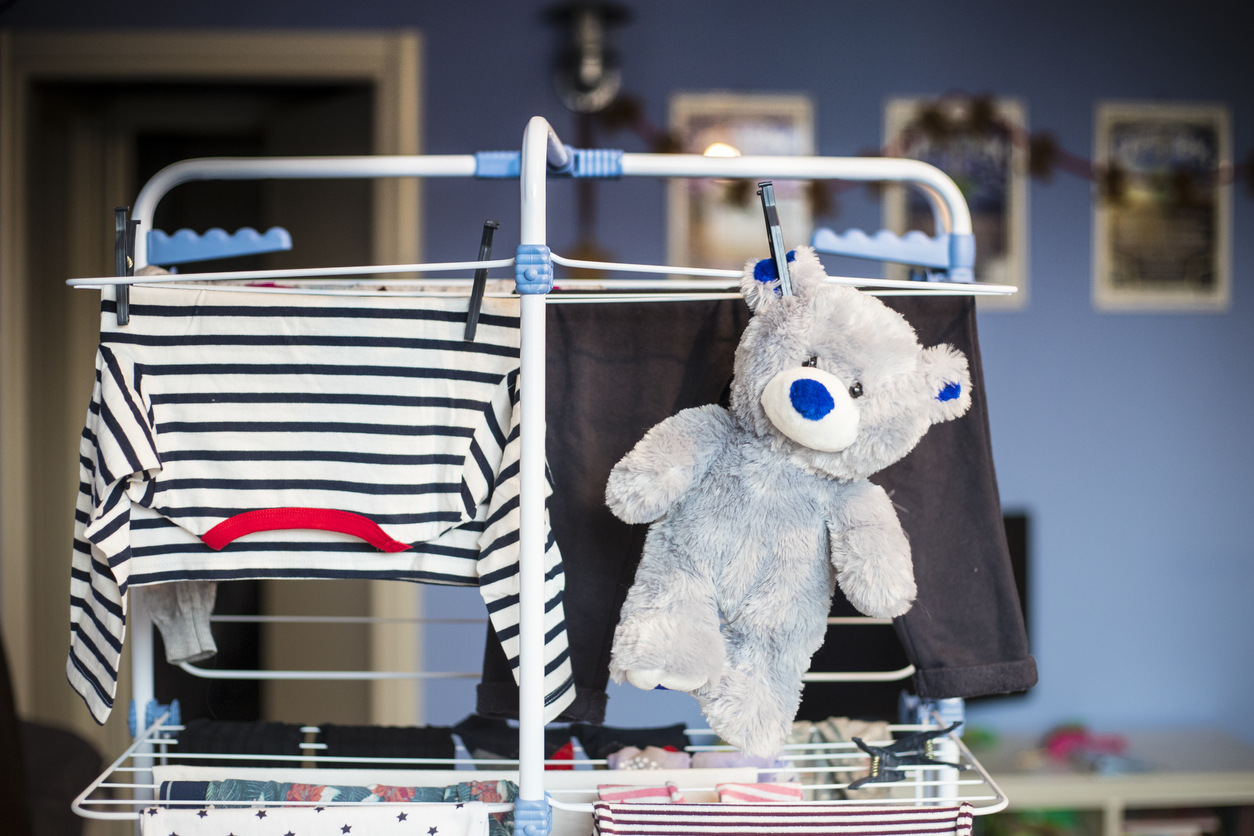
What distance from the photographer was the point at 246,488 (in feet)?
2.89

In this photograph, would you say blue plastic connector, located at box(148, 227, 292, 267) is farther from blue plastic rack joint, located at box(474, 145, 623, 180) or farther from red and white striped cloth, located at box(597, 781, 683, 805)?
red and white striped cloth, located at box(597, 781, 683, 805)

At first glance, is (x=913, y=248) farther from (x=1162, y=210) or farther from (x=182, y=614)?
(x=1162, y=210)

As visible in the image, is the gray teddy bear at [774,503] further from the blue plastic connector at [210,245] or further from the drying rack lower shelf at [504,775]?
the blue plastic connector at [210,245]

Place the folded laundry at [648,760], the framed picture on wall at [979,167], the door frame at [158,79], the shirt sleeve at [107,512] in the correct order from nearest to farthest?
1. the shirt sleeve at [107,512]
2. the folded laundry at [648,760]
3. the door frame at [158,79]
4. the framed picture on wall at [979,167]

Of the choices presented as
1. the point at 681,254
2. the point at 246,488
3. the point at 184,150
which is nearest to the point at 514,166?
the point at 246,488

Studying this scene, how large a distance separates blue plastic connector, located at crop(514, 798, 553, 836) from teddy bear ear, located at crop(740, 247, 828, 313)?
46cm

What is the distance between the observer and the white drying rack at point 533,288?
0.78 m

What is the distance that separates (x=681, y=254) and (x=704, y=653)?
5.04 feet

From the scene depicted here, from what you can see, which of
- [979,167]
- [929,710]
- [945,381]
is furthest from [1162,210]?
[945,381]

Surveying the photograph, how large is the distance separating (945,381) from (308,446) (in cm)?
58

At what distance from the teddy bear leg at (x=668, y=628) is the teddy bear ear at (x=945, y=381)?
0.78 ft

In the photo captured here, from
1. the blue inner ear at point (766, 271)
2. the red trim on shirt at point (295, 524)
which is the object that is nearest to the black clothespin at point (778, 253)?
the blue inner ear at point (766, 271)

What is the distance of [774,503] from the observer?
784mm

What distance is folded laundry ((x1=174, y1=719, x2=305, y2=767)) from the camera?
0.99 metres
